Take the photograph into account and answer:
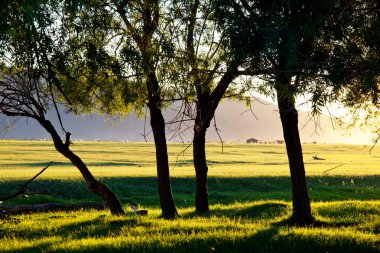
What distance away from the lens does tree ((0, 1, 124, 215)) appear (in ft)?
33.1

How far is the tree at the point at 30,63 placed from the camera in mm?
10104

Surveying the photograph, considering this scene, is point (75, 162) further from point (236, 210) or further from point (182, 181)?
A: point (182, 181)

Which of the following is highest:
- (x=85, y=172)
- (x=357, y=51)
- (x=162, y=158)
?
(x=357, y=51)

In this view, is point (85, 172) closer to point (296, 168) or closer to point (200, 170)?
point (200, 170)

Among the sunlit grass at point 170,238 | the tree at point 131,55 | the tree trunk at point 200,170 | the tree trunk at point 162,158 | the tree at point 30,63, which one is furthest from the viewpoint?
the tree trunk at point 200,170

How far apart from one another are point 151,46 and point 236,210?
9.77m

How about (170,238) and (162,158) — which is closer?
(170,238)

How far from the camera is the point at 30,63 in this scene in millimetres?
14414

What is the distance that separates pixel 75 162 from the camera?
1944cm

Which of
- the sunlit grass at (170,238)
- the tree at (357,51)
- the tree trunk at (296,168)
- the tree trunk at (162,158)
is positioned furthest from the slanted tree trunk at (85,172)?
the tree at (357,51)

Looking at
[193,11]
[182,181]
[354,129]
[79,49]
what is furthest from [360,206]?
[182,181]

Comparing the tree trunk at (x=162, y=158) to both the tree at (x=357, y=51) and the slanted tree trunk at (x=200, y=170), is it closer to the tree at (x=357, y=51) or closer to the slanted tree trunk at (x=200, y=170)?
the slanted tree trunk at (x=200, y=170)

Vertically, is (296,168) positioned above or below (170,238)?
above

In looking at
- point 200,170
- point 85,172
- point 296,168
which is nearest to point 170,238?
point 85,172
